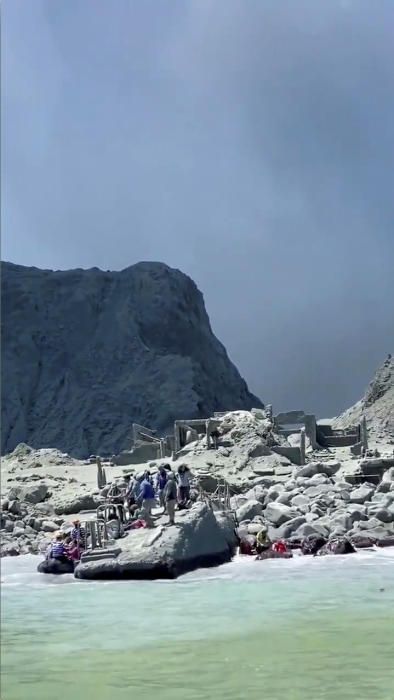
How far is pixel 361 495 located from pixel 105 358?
53.3m

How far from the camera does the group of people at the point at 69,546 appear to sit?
16391mm

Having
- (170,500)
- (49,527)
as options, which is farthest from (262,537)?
(49,527)

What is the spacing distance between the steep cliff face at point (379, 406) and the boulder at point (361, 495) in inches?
656

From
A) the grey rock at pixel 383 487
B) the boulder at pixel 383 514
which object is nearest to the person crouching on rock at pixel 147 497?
the boulder at pixel 383 514

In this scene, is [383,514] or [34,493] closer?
[383,514]

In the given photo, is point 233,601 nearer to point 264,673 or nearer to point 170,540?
point 170,540

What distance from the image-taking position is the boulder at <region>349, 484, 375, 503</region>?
22953mm

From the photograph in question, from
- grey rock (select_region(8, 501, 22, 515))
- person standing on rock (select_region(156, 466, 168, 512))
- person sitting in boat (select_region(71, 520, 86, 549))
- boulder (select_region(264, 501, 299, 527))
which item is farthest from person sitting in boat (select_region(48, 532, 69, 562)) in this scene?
grey rock (select_region(8, 501, 22, 515))

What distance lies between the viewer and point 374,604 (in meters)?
12.2

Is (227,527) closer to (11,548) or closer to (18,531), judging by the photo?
(11,548)

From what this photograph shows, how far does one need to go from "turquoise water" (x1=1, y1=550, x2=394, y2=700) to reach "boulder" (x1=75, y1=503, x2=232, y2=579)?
16.5 inches

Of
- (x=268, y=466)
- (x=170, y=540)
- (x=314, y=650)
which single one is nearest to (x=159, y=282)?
(x=268, y=466)

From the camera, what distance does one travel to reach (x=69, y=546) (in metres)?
17.1

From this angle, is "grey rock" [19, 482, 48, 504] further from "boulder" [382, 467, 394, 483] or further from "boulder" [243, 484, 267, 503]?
"boulder" [382, 467, 394, 483]
